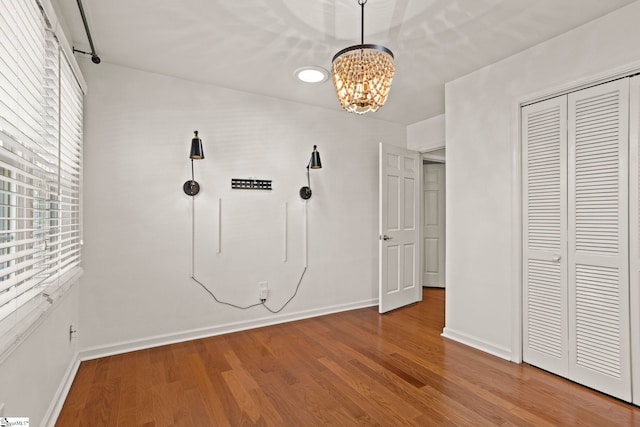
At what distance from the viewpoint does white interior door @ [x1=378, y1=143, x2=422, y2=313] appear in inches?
151

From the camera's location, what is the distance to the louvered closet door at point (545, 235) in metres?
2.37

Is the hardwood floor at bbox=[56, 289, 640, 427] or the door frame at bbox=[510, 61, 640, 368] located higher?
the door frame at bbox=[510, 61, 640, 368]

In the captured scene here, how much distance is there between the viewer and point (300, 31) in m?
2.30

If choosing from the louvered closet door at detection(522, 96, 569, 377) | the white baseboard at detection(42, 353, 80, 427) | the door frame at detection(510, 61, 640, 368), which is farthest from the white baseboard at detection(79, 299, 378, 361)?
the louvered closet door at detection(522, 96, 569, 377)

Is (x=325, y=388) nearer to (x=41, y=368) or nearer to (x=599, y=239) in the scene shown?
(x=41, y=368)

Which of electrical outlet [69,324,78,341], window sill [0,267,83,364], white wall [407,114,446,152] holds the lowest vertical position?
electrical outlet [69,324,78,341]

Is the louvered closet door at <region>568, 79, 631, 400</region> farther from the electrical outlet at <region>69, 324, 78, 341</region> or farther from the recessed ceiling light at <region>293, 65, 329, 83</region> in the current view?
the electrical outlet at <region>69, 324, 78, 341</region>

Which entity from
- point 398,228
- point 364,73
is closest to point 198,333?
point 398,228

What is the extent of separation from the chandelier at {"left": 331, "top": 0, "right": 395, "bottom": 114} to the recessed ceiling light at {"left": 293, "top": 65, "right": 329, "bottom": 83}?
118 centimetres

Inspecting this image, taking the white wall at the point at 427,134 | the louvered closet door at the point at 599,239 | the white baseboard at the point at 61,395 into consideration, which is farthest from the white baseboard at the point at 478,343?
the white baseboard at the point at 61,395

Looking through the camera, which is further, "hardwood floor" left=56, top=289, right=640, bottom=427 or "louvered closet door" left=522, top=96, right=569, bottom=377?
"louvered closet door" left=522, top=96, right=569, bottom=377

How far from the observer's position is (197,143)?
9.59 feet

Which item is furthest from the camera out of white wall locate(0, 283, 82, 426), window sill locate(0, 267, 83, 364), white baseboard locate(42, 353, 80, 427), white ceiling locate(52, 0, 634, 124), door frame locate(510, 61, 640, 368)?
door frame locate(510, 61, 640, 368)

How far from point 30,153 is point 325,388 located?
210 centimetres
